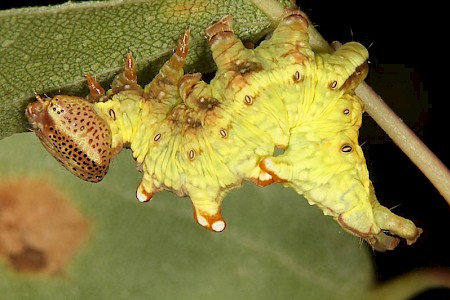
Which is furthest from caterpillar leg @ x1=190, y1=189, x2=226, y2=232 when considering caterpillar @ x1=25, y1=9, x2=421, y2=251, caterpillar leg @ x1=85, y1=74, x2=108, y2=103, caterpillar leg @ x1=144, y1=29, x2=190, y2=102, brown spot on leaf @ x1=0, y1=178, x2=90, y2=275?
brown spot on leaf @ x1=0, y1=178, x2=90, y2=275

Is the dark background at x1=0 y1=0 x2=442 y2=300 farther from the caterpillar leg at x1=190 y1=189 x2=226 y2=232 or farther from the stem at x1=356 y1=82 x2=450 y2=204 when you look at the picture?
the caterpillar leg at x1=190 y1=189 x2=226 y2=232

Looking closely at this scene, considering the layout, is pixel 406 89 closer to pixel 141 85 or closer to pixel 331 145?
pixel 331 145

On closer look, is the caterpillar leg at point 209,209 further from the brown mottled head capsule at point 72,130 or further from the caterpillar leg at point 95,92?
the caterpillar leg at point 95,92

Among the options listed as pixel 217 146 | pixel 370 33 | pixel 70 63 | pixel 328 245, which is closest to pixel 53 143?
pixel 70 63

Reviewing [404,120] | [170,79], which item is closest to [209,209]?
[170,79]

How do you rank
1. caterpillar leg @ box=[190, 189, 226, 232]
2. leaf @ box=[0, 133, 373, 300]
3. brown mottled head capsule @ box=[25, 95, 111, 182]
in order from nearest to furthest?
brown mottled head capsule @ box=[25, 95, 111, 182]
caterpillar leg @ box=[190, 189, 226, 232]
leaf @ box=[0, 133, 373, 300]

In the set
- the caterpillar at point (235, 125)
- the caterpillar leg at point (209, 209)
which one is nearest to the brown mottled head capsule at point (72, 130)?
the caterpillar at point (235, 125)

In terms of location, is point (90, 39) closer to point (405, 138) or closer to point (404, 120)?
point (405, 138)
